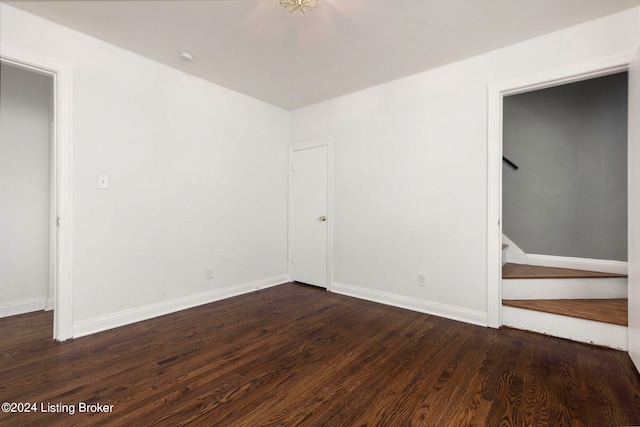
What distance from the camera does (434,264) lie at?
3.09 meters

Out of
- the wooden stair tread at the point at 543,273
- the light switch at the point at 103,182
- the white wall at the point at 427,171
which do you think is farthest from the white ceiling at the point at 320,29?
the wooden stair tread at the point at 543,273

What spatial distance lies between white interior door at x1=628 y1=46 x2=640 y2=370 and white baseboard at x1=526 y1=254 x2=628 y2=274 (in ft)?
4.66

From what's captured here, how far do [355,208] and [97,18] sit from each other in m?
2.98

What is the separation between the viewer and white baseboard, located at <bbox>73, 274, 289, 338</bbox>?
8.44 feet

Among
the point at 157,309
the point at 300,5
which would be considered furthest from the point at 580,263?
the point at 157,309

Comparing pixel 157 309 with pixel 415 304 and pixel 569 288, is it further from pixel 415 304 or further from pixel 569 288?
pixel 569 288

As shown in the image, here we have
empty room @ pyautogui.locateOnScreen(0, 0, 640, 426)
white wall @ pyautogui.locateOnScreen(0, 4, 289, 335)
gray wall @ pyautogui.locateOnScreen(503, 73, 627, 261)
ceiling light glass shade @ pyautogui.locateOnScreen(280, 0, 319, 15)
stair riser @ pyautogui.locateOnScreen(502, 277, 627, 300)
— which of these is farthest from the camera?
gray wall @ pyautogui.locateOnScreen(503, 73, 627, 261)

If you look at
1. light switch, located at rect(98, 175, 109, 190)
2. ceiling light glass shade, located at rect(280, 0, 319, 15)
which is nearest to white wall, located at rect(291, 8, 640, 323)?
ceiling light glass shade, located at rect(280, 0, 319, 15)

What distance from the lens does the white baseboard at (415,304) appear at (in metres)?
2.83

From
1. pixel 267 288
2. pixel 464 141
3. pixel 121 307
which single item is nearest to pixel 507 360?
pixel 464 141

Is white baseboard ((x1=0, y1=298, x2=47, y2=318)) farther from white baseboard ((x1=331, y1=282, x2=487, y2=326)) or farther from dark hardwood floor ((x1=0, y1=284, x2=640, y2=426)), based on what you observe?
white baseboard ((x1=331, y1=282, x2=487, y2=326))

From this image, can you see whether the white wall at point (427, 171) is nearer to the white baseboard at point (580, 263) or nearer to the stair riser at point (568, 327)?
the stair riser at point (568, 327)

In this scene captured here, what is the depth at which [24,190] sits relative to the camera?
10.4 ft

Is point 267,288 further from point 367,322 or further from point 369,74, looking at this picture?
point 369,74
